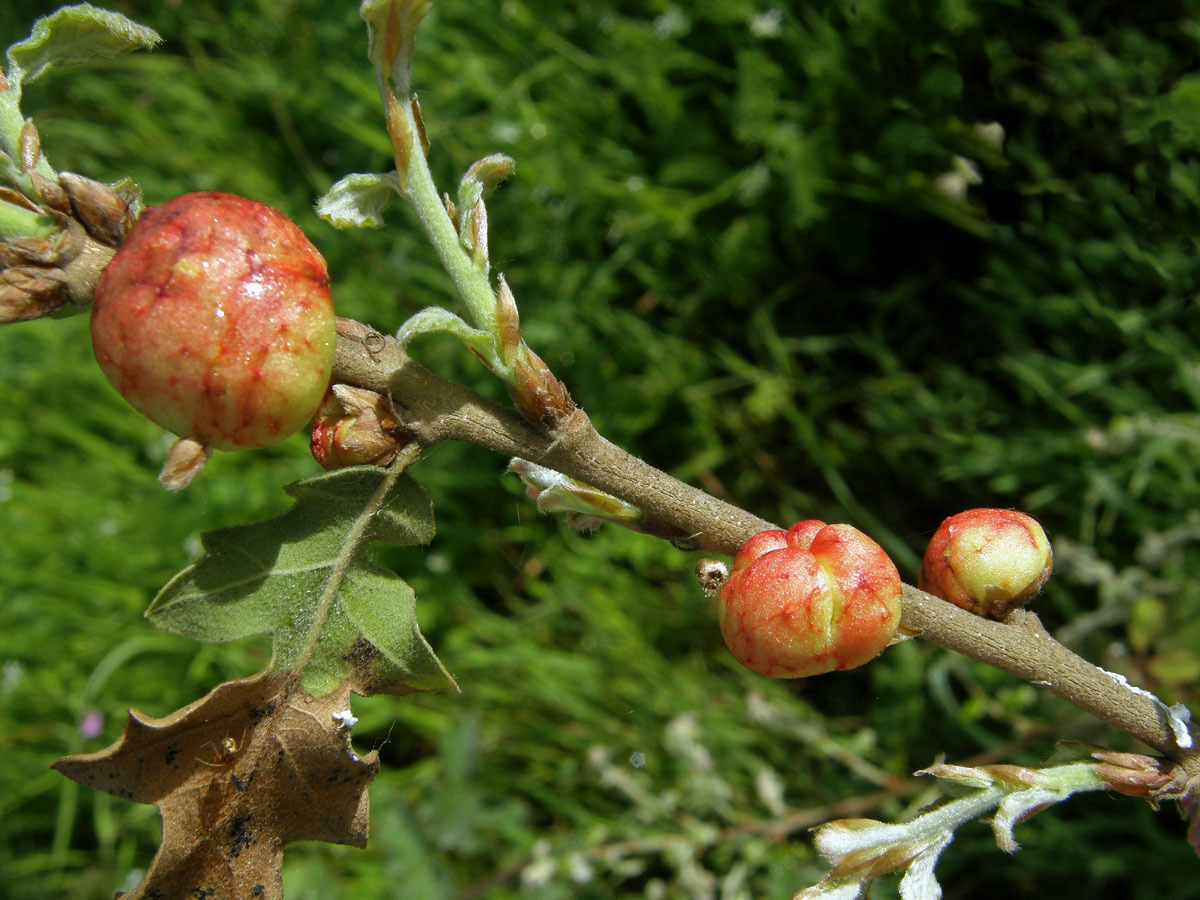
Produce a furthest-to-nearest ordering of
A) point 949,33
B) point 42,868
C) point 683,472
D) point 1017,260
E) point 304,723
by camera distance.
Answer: point 42,868
point 683,472
point 1017,260
point 949,33
point 304,723

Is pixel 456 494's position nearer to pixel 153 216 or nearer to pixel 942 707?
pixel 942 707

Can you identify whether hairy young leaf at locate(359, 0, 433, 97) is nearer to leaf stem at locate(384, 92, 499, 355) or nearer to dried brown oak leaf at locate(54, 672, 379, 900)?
leaf stem at locate(384, 92, 499, 355)

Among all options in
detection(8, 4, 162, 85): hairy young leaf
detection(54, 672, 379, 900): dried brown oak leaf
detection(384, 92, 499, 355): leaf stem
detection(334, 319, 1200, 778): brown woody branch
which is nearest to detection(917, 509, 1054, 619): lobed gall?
detection(334, 319, 1200, 778): brown woody branch

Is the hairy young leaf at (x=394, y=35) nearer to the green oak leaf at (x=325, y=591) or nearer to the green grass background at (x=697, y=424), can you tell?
the green oak leaf at (x=325, y=591)

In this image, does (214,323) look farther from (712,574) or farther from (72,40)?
(712,574)

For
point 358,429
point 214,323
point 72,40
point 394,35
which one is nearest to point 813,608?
point 358,429

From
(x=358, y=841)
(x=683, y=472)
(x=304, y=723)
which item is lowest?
(x=683, y=472)

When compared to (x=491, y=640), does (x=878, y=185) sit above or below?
above

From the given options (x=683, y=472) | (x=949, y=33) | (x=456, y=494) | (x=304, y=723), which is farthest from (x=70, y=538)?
→ (x=949, y=33)
